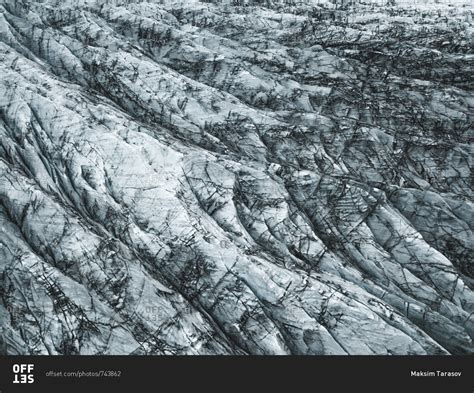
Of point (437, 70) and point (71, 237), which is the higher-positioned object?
point (437, 70)

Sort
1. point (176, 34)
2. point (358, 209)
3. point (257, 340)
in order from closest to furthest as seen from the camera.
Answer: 1. point (257, 340)
2. point (358, 209)
3. point (176, 34)

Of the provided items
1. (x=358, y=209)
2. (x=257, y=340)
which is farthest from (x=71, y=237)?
(x=358, y=209)

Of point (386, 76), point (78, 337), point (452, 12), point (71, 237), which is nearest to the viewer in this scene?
point (78, 337)

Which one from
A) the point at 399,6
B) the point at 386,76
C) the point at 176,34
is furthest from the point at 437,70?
the point at 176,34

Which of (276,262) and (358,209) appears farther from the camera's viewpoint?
(358,209)

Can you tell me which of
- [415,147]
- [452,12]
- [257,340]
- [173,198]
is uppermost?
[452,12]

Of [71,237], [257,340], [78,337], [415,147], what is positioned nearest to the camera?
[78,337]

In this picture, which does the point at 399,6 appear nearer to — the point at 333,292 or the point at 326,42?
the point at 326,42

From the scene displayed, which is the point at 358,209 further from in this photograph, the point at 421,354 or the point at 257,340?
the point at 257,340

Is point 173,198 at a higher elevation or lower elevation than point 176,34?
lower
